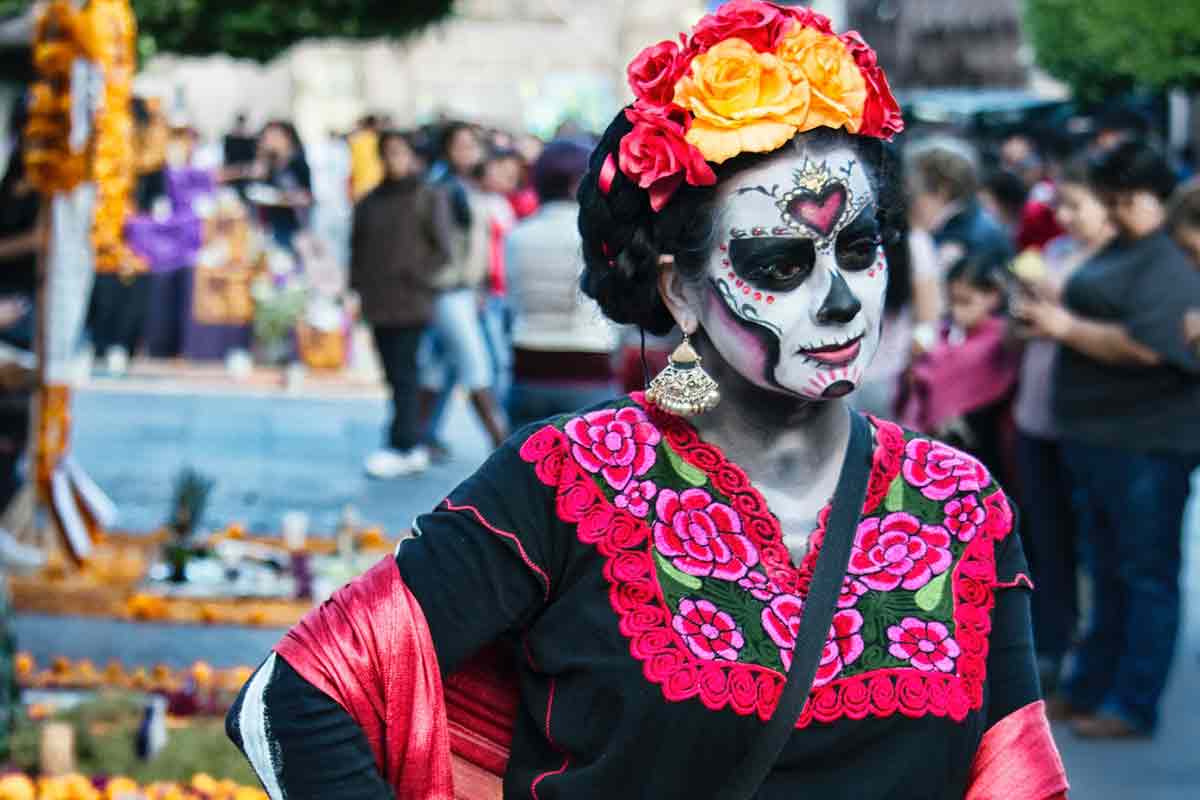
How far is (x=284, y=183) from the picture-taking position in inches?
748

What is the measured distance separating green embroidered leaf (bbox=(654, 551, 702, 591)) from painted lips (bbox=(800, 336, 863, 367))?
0.32m

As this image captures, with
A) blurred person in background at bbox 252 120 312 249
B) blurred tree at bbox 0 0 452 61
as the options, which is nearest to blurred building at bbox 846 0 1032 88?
blurred person in background at bbox 252 120 312 249

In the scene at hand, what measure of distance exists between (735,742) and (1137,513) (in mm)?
4464

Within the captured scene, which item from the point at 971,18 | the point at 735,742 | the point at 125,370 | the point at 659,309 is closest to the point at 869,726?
the point at 735,742

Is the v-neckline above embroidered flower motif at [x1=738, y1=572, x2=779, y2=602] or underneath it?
above

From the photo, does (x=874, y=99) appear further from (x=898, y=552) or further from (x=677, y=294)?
(x=898, y=552)

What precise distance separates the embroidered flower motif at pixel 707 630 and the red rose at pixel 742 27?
28.2 inches

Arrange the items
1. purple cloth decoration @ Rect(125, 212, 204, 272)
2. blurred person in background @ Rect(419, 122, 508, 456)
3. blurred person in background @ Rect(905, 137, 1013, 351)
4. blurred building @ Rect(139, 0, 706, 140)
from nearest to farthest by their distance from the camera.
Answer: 1. blurred person in background @ Rect(905, 137, 1013, 351)
2. blurred person in background @ Rect(419, 122, 508, 456)
3. purple cloth decoration @ Rect(125, 212, 204, 272)
4. blurred building @ Rect(139, 0, 706, 140)

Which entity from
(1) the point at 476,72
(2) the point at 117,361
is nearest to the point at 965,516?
(2) the point at 117,361

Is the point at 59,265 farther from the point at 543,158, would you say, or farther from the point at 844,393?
the point at 844,393

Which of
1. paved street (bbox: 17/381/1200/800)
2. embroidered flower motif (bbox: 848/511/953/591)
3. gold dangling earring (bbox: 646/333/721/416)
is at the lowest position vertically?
paved street (bbox: 17/381/1200/800)

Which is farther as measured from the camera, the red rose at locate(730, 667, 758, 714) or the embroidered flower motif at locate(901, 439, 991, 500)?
the embroidered flower motif at locate(901, 439, 991, 500)

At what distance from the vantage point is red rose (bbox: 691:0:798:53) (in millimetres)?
2633

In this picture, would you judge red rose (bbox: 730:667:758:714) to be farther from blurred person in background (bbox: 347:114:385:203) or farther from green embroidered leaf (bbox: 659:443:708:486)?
blurred person in background (bbox: 347:114:385:203)
